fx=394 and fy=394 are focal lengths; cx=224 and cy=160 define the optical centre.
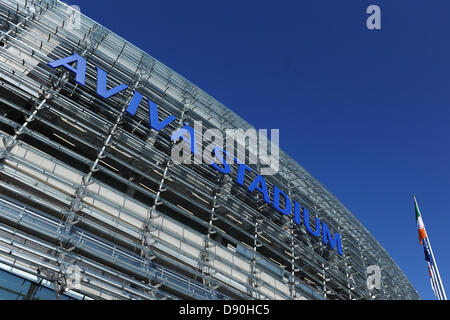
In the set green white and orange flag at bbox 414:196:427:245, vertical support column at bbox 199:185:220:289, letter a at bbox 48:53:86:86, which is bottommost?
vertical support column at bbox 199:185:220:289

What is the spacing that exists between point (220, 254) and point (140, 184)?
195 inches

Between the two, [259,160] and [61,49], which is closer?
[61,49]

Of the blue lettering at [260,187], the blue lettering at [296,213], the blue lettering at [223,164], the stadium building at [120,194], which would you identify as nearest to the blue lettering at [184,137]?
the stadium building at [120,194]

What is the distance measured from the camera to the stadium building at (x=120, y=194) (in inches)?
503

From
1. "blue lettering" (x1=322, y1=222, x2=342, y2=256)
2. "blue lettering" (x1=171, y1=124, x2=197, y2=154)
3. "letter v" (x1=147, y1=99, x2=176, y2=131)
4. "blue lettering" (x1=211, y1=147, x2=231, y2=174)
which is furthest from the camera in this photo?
"blue lettering" (x1=322, y1=222, x2=342, y2=256)

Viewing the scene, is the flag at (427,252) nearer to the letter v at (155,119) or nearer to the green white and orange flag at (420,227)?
the green white and orange flag at (420,227)

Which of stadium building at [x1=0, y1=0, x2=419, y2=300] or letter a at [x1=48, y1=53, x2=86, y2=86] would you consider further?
letter a at [x1=48, y1=53, x2=86, y2=86]

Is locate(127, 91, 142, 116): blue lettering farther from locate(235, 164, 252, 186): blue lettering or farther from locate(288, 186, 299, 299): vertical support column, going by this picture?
locate(288, 186, 299, 299): vertical support column

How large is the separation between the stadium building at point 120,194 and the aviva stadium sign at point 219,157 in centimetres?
8

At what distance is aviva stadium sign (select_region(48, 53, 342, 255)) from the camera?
17.5 metres

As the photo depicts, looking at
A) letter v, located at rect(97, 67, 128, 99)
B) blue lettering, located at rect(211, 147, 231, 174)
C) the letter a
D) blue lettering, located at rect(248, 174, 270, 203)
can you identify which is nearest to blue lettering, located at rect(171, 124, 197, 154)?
blue lettering, located at rect(211, 147, 231, 174)
